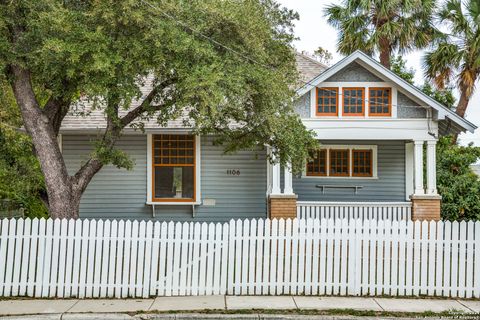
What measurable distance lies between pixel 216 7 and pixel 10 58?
3660 mm

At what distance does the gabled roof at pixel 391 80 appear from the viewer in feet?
40.3

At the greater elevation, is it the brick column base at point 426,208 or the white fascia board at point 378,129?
the white fascia board at point 378,129

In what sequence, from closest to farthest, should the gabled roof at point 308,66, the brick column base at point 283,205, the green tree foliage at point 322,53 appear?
the brick column base at point 283,205 → the gabled roof at point 308,66 → the green tree foliage at point 322,53

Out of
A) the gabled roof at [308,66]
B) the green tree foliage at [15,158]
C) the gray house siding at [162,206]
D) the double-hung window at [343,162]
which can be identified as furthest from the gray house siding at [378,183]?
the green tree foliage at [15,158]

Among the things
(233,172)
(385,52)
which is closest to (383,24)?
(385,52)

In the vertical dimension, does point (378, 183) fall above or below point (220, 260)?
above

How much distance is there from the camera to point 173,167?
13.9m

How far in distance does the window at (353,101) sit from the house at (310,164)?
28 millimetres

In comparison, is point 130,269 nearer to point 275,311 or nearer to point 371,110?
point 275,311

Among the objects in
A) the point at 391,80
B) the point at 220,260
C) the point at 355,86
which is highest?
the point at 391,80

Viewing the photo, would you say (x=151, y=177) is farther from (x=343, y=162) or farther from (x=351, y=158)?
(x=351, y=158)

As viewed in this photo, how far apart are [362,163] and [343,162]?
0.59 meters

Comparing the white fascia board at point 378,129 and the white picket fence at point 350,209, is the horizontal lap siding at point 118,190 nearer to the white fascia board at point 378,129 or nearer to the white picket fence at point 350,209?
the white picket fence at point 350,209

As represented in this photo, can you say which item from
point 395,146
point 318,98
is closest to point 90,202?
point 318,98
